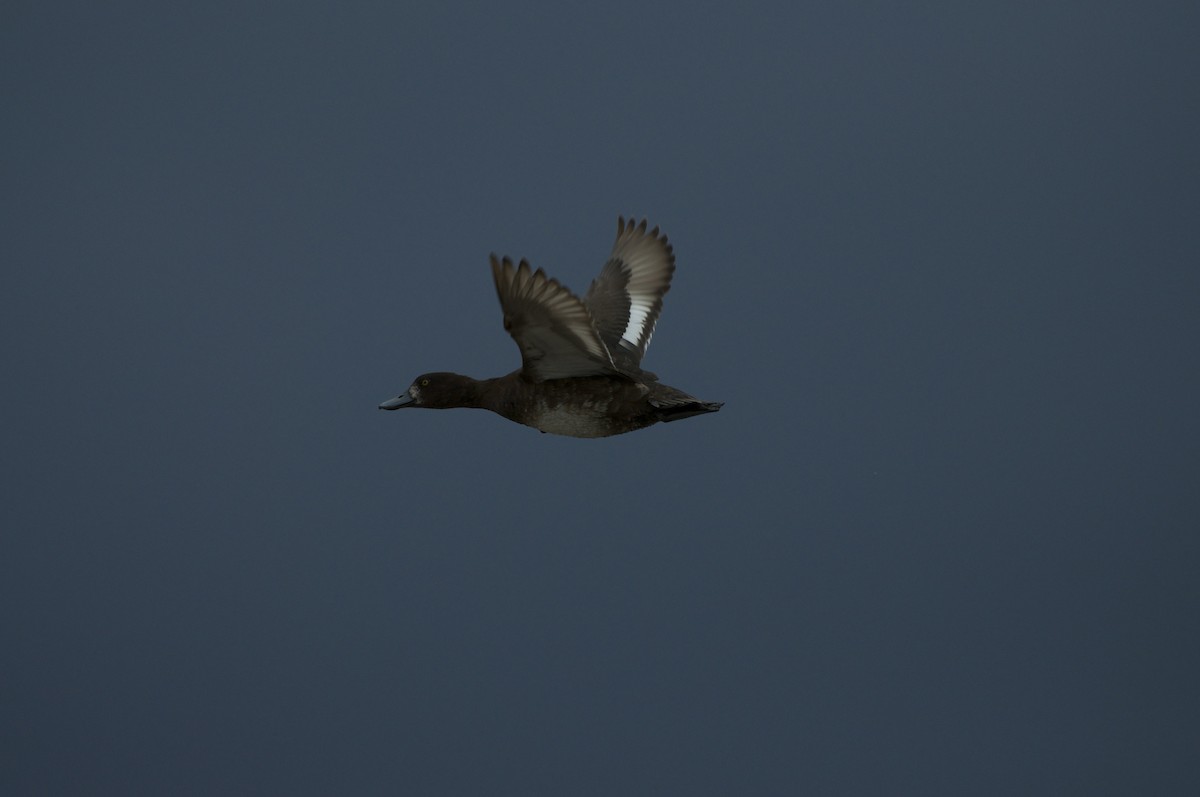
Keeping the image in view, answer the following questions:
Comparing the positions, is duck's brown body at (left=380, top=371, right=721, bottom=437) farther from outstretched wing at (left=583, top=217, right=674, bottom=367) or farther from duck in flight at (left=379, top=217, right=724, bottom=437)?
outstretched wing at (left=583, top=217, right=674, bottom=367)

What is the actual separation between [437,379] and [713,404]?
979mm

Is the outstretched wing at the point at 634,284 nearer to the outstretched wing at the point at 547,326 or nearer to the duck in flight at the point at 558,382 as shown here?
the duck in flight at the point at 558,382

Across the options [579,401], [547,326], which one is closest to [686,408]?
[579,401]

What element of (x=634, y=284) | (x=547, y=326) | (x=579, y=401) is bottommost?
(x=579, y=401)

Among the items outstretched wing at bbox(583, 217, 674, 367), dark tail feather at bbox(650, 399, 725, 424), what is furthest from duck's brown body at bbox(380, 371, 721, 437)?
outstretched wing at bbox(583, 217, 674, 367)

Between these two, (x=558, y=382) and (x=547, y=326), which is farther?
(x=558, y=382)

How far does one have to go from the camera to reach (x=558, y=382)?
13.7 feet

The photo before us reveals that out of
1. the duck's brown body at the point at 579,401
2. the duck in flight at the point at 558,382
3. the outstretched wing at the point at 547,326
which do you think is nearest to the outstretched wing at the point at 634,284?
the duck in flight at the point at 558,382

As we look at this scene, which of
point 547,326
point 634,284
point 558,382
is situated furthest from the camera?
point 634,284

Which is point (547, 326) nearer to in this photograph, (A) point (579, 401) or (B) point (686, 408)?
(A) point (579, 401)

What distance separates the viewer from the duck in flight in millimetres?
3656

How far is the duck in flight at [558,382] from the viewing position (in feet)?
12.0

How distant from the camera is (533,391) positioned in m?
4.21

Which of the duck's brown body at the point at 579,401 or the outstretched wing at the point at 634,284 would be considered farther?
the outstretched wing at the point at 634,284
